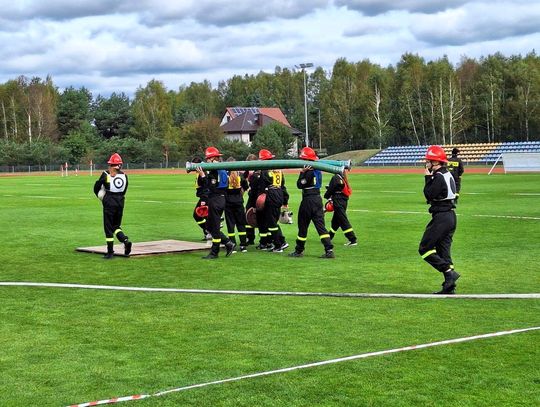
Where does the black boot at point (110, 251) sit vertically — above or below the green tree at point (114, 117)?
below

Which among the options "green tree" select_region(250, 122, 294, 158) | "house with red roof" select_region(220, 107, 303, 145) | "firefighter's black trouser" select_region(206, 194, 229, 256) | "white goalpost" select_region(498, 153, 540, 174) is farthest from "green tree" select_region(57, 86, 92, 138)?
"firefighter's black trouser" select_region(206, 194, 229, 256)

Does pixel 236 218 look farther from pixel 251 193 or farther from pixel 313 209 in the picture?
pixel 313 209

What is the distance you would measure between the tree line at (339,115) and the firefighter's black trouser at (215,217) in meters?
79.6

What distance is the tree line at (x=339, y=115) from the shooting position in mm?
99625

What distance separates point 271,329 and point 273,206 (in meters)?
7.83

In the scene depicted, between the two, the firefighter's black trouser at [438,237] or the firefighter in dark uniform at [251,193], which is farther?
the firefighter in dark uniform at [251,193]

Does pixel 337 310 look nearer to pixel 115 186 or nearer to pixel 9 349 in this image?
pixel 9 349

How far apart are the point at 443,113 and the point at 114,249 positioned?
297ft

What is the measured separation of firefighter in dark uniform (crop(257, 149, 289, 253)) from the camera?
1702cm

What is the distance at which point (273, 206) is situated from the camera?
1703cm

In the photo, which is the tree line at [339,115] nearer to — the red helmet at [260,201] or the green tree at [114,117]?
the green tree at [114,117]

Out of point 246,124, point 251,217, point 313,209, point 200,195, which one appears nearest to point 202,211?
point 200,195

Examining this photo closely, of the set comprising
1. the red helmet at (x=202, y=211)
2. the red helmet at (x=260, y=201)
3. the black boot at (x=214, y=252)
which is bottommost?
the black boot at (x=214, y=252)

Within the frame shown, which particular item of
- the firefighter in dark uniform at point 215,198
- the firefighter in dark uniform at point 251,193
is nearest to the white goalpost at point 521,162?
the firefighter in dark uniform at point 251,193
